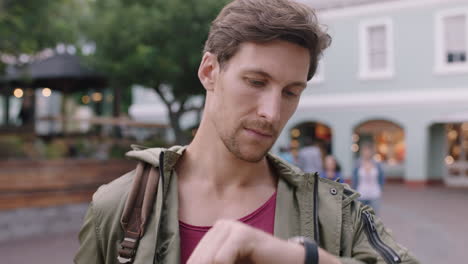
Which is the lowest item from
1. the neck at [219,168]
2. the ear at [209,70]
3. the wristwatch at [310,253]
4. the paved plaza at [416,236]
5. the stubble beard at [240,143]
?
the paved plaza at [416,236]

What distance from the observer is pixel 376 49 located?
17.6 meters

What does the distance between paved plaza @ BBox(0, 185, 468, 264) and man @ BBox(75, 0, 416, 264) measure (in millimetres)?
6244

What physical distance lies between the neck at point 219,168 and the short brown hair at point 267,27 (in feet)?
0.90

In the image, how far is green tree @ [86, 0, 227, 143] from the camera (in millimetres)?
10430

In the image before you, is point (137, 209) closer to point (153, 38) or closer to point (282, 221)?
point (282, 221)

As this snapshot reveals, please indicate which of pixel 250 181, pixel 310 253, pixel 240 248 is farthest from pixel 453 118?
pixel 240 248

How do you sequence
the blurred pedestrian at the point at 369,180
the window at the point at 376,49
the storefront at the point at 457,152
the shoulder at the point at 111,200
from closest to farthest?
the shoulder at the point at 111,200, the blurred pedestrian at the point at 369,180, the window at the point at 376,49, the storefront at the point at 457,152

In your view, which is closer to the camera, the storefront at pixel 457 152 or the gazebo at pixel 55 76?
the gazebo at pixel 55 76

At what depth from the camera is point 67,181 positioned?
9617 mm

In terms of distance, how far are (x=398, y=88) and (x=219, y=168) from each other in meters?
16.8

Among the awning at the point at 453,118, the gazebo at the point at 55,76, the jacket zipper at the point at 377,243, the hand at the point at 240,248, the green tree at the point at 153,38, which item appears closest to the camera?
the hand at the point at 240,248

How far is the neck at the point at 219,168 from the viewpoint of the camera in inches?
59.9

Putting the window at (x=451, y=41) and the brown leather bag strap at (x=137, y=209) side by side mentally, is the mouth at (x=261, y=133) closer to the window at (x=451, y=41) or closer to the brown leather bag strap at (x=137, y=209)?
the brown leather bag strap at (x=137, y=209)

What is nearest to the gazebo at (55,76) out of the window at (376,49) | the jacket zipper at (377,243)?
the window at (376,49)
